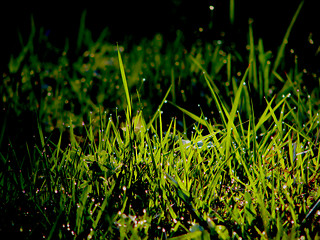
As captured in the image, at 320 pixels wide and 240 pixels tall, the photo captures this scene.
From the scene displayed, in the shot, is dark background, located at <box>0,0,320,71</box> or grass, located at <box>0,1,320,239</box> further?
dark background, located at <box>0,0,320,71</box>

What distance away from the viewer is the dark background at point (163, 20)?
258 cm

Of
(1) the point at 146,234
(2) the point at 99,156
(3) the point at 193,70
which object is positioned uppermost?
(3) the point at 193,70

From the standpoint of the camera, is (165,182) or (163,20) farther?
(163,20)

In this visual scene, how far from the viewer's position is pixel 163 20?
3.78m

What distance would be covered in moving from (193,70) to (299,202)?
1366 millimetres

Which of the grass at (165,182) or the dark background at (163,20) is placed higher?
the dark background at (163,20)

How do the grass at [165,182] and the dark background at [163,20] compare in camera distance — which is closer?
the grass at [165,182]

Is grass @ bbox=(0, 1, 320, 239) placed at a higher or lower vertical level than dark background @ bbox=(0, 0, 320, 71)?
lower

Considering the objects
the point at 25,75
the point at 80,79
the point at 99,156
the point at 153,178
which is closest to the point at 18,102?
the point at 25,75

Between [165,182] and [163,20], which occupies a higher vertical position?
[163,20]

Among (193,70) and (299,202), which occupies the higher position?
(193,70)

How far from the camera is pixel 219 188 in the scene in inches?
53.0

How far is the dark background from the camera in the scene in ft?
8.48

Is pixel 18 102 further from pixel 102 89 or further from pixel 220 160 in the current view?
pixel 220 160
